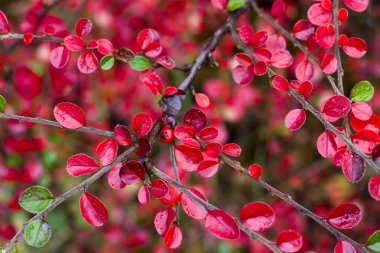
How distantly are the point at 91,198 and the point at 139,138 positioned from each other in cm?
12

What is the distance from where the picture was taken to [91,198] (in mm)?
733

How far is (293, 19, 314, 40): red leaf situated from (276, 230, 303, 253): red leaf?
41 centimetres

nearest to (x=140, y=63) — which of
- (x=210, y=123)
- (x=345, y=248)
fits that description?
(x=345, y=248)

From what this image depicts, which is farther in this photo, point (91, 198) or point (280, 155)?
point (280, 155)

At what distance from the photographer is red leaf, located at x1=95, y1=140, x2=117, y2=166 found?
739mm

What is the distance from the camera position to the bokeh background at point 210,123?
174 centimetres

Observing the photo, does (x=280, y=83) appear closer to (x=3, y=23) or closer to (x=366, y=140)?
(x=366, y=140)

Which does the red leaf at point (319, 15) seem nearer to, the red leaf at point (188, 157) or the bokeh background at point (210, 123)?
the red leaf at point (188, 157)

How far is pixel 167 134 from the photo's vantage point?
2.44 ft

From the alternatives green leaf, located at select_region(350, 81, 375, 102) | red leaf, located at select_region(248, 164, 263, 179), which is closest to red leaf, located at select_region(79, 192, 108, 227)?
red leaf, located at select_region(248, 164, 263, 179)

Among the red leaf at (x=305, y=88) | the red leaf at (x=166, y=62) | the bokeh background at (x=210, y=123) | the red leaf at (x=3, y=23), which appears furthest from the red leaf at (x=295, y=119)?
the bokeh background at (x=210, y=123)

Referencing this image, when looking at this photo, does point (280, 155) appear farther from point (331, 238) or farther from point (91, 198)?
point (91, 198)

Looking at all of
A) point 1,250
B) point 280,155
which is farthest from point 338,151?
point 280,155

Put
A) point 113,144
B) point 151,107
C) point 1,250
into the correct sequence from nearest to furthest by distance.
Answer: point 1,250 → point 113,144 → point 151,107
